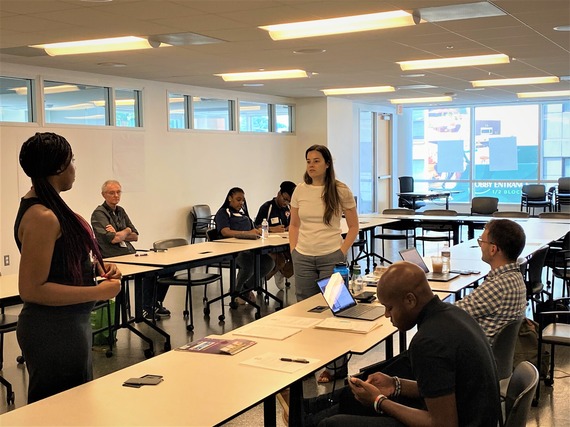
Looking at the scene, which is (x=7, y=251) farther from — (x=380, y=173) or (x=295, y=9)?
(x=380, y=173)

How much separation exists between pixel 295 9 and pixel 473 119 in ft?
42.1

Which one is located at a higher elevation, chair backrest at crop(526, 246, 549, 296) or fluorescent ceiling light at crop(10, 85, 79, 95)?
fluorescent ceiling light at crop(10, 85, 79, 95)

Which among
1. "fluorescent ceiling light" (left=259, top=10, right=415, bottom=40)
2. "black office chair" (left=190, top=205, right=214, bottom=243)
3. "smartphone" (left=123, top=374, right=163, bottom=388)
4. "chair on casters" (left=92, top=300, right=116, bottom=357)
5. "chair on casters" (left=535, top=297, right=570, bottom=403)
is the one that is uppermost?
"fluorescent ceiling light" (left=259, top=10, right=415, bottom=40)

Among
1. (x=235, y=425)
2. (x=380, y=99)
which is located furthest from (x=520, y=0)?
(x=380, y=99)

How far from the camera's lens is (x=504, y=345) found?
315 cm

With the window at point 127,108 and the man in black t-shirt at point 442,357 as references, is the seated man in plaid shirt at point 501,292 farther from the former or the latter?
the window at point 127,108

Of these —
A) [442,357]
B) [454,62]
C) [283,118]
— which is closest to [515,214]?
[454,62]

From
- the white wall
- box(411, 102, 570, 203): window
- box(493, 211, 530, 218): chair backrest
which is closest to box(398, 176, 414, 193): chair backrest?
box(411, 102, 570, 203): window

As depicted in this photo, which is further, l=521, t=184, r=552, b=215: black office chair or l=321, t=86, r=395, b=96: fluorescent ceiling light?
l=521, t=184, r=552, b=215: black office chair

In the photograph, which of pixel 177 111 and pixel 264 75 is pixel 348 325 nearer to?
pixel 264 75

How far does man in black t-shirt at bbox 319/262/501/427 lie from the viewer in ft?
7.10

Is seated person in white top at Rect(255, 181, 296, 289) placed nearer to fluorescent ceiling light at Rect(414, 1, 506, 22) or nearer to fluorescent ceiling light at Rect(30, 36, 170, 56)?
fluorescent ceiling light at Rect(30, 36, 170, 56)

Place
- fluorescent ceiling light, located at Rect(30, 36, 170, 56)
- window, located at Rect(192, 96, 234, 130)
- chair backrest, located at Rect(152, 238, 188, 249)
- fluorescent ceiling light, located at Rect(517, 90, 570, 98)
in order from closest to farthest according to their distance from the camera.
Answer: chair backrest, located at Rect(152, 238, 188, 249) < fluorescent ceiling light, located at Rect(30, 36, 170, 56) < window, located at Rect(192, 96, 234, 130) < fluorescent ceiling light, located at Rect(517, 90, 570, 98)

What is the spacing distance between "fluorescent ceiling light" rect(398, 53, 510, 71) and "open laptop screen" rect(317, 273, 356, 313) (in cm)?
562
